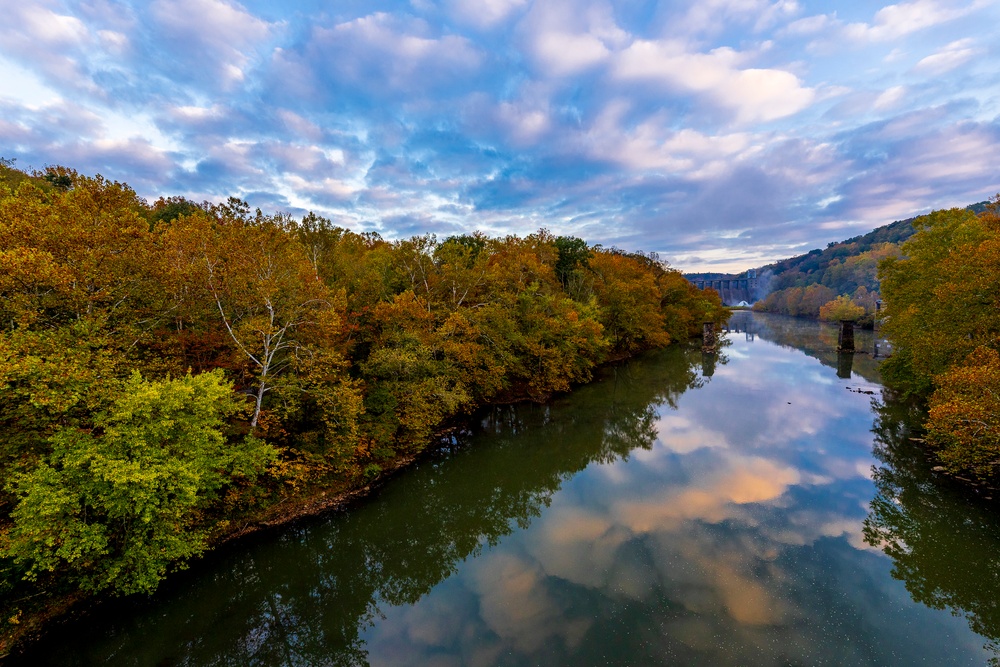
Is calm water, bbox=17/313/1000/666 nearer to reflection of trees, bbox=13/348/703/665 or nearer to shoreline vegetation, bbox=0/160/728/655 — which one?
reflection of trees, bbox=13/348/703/665

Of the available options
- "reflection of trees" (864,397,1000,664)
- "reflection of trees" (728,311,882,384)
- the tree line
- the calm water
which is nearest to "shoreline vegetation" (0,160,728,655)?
the calm water

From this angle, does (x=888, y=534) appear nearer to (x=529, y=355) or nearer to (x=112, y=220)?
(x=529, y=355)

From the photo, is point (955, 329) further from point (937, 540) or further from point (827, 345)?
point (827, 345)

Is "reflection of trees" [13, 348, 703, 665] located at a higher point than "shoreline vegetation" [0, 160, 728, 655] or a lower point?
lower

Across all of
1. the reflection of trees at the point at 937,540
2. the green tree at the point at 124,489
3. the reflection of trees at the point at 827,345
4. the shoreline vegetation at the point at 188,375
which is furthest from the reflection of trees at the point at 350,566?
the reflection of trees at the point at 827,345

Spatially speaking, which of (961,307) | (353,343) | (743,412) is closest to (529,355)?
(353,343)
